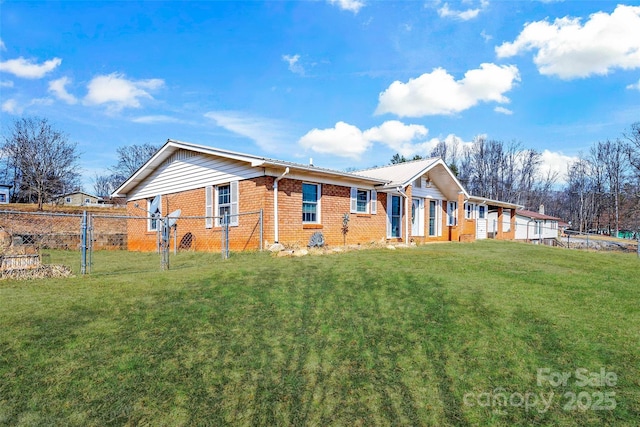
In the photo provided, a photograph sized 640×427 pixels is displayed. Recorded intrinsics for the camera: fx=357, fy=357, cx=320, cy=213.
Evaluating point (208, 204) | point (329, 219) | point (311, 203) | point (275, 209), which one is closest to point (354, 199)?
point (329, 219)

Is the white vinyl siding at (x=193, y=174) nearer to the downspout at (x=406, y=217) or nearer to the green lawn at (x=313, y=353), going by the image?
the green lawn at (x=313, y=353)

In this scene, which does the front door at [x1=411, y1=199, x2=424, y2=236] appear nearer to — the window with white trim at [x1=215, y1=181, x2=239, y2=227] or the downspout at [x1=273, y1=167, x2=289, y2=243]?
the downspout at [x1=273, y1=167, x2=289, y2=243]

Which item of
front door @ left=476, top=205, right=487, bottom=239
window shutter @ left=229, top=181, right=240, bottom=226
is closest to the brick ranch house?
window shutter @ left=229, top=181, right=240, bottom=226

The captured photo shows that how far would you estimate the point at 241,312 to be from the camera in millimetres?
4957

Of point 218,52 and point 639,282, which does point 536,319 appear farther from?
point 218,52

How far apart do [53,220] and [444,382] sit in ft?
79.4

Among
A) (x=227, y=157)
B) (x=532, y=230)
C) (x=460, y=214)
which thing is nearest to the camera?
(x=227, y=157)

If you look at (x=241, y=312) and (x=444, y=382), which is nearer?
(x=444, y=382)

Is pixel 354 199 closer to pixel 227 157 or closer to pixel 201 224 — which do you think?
pixel 227 157

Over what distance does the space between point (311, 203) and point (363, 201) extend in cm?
306

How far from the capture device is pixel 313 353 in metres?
3.91

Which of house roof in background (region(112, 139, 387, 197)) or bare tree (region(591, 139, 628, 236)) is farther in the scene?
bare tree (region(591, 139, 628, 236))

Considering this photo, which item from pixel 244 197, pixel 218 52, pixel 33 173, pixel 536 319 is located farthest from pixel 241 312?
pixel 33 173

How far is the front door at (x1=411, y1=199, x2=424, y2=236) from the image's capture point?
18.0 metres
